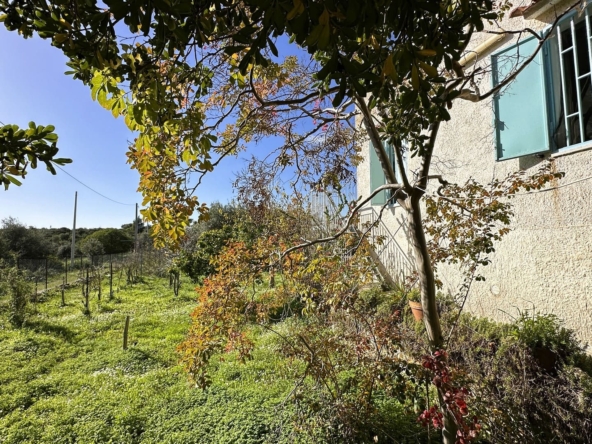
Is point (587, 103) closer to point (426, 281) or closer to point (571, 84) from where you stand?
point (571, 84)

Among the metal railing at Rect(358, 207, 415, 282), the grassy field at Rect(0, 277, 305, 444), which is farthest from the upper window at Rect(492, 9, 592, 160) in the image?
the grassy field at Rect(0, 277, 305, 444)

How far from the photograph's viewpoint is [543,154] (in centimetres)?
376

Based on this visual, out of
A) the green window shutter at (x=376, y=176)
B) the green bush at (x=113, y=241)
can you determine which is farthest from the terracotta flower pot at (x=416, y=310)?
the green bush at (x=113, y=241)

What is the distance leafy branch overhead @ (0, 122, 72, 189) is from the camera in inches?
46.0

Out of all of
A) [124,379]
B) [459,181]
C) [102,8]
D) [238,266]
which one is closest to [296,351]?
[238,266]

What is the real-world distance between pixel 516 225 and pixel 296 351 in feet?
10.9

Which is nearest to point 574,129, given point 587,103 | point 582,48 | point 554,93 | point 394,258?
point 587,103

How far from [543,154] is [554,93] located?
70cm

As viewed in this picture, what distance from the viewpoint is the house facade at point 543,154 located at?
340cm

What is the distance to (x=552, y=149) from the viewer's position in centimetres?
364

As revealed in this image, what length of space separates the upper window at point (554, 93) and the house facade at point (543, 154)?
0.01 m

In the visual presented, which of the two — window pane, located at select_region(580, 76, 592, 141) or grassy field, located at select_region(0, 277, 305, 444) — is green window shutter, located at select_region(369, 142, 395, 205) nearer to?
window pane, located at select_region(580, 76, 592, 141)

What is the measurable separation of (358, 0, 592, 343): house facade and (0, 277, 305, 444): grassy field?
318cm

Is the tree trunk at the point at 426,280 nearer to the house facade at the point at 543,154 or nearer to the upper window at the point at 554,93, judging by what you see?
the house facade at the point at 543,154
